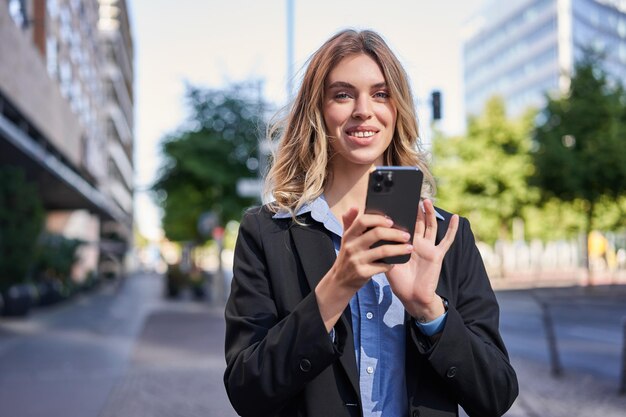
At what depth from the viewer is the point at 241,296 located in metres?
1.93

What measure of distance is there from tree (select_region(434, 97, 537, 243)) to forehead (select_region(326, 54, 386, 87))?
39.1m

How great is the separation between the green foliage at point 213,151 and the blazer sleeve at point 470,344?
1032 inches

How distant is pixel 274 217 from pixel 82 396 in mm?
7859

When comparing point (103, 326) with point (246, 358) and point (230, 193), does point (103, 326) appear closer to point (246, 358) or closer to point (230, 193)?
point (230, 193)

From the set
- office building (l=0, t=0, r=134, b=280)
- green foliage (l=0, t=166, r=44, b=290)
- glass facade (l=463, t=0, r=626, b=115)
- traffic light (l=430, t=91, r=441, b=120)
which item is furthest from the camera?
glass facade (l=463, t=0, r=626, b=115)

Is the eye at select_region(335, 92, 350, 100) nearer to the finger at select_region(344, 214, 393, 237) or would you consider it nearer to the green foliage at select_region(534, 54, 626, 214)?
the finger at select_region(344, 214, 393, 237)

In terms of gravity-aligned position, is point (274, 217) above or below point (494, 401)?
above

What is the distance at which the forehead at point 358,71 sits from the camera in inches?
76.8

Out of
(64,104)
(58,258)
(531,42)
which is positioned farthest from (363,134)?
(531,42)

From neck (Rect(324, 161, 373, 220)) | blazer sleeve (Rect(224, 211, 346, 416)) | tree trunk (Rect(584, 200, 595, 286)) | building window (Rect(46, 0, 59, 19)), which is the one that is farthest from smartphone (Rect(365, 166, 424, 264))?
building window (Rect(46, 0, 59, 19))

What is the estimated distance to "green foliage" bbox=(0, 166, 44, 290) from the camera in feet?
67.9

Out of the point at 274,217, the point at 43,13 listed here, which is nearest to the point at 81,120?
the point at 43,13

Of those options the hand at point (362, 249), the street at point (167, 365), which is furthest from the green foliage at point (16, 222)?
the hand at point (362, 249)

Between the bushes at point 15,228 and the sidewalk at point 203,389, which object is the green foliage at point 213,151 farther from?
the sidewalk at point 203,389
